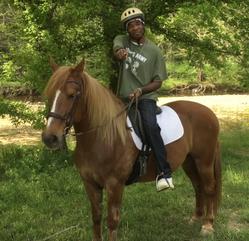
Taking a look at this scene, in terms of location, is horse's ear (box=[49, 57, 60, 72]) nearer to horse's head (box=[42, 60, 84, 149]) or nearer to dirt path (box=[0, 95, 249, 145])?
horse's head (box=[42, 60, 84, 149])

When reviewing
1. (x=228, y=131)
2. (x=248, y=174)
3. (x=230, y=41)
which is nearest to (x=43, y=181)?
(x=248, y=174)

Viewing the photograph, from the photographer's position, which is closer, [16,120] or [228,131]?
[16,120]

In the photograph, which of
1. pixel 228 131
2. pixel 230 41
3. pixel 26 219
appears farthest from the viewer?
pixel 228 131

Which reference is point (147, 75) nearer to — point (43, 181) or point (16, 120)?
point (43, 181)

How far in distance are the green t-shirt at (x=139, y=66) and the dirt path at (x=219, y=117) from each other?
7.60 metres

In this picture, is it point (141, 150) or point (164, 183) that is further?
point (164, 183)

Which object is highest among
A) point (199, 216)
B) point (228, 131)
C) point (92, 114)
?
point (92, 114)

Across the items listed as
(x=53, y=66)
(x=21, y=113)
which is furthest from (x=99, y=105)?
(x=21, y=113)

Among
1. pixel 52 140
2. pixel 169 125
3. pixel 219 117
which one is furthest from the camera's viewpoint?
pixel 219 117

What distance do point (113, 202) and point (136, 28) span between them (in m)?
1.86

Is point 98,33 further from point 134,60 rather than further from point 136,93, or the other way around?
point 136,93

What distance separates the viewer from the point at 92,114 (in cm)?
474

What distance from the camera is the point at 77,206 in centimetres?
666

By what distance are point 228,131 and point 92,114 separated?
405 inches
